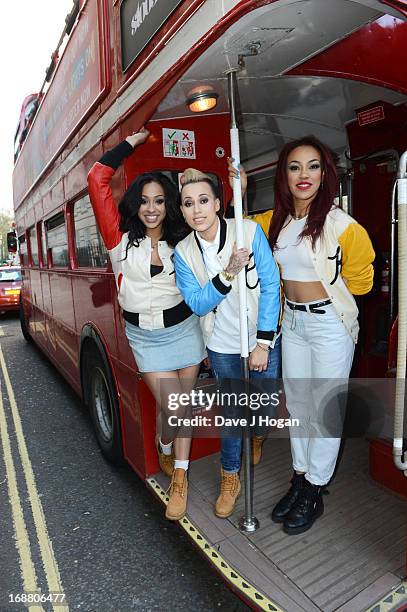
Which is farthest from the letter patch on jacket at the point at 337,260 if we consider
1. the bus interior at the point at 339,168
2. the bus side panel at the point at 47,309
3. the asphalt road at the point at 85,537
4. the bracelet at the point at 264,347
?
the bus side panel at the point at 47,309

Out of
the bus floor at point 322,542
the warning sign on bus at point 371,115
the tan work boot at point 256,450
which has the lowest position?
the bus floor at point 322,542

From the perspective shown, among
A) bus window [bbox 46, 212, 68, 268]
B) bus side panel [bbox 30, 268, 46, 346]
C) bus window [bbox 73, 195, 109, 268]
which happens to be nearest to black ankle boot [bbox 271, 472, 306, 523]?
bus window [bbox 73, 195, 109, 268]

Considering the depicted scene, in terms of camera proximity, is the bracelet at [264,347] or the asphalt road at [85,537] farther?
the asphalt road at [85,537]

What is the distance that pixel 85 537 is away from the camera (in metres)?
2.84

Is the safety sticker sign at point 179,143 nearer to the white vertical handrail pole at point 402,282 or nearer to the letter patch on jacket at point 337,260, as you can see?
the letter patch on jacket at point 337,260

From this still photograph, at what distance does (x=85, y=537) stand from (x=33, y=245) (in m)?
4.67

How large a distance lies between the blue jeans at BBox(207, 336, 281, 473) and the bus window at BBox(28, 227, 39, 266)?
4.55m

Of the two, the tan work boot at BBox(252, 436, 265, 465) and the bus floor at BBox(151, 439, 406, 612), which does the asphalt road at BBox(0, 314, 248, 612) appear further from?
the tan work boot at BBox(252, 436, 265, 465)

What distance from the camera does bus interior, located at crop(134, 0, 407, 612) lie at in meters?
1.83

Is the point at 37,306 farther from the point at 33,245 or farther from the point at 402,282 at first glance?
the point at 402,282

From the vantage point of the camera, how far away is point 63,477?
3.62m

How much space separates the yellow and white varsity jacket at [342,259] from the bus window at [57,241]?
2.76 meters

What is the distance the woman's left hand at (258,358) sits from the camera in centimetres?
218

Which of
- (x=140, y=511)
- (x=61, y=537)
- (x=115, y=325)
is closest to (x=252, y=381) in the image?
(x=115, y=325)
